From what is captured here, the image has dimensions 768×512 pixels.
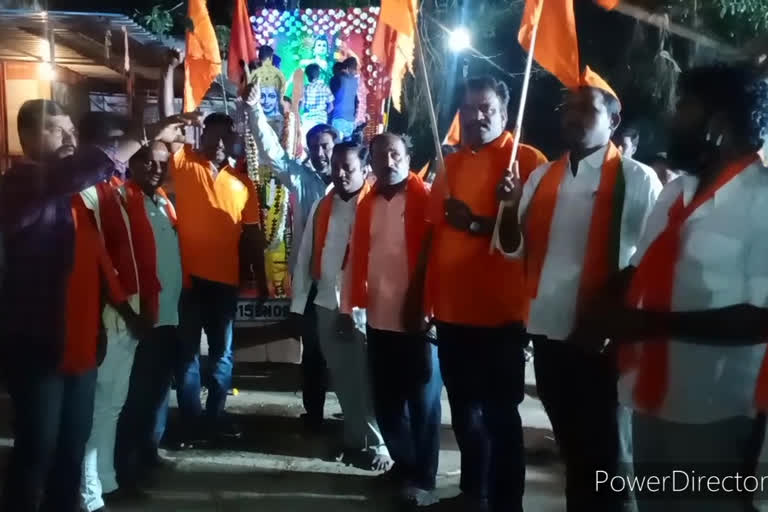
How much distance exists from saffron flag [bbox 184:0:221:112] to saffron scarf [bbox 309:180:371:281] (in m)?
1.29

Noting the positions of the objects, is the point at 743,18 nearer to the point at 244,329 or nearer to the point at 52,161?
the point at 244,329

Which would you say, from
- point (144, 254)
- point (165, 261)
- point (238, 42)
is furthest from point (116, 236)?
point (238, 42)

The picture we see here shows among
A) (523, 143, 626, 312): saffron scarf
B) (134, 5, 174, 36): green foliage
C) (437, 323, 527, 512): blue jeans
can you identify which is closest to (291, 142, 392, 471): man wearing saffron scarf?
(437, 323, 527, 512): blue jeans

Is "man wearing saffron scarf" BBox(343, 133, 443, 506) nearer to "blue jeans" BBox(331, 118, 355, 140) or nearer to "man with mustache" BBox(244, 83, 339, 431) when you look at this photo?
"man with mustache" BBox(244, 83, 339, 431)

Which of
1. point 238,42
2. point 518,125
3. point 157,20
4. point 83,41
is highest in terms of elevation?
point 157,20

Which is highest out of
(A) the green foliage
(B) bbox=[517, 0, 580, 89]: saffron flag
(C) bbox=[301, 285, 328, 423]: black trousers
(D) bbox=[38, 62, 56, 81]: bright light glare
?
(A) the green foliage

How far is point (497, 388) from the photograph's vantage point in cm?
346

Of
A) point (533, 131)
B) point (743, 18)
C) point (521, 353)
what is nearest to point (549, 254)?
point (521, 353)

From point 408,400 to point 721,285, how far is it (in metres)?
2.05

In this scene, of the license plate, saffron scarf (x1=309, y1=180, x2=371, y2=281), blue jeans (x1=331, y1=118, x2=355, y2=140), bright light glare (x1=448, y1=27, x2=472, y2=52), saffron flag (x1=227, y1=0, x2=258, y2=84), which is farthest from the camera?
bright light glare (x1=448, y1=27, x2=472, y2=52)

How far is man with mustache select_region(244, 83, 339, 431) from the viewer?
5.13 meters

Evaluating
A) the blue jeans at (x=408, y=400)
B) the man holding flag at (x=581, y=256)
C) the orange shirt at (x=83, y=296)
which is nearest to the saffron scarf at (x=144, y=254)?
the orange shirt at (x=83, y=296)

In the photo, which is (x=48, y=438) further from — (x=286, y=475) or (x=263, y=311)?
(x=263, y=311)

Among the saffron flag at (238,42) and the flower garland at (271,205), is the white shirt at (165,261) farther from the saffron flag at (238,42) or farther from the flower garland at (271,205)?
the flower garland at (271,205)
